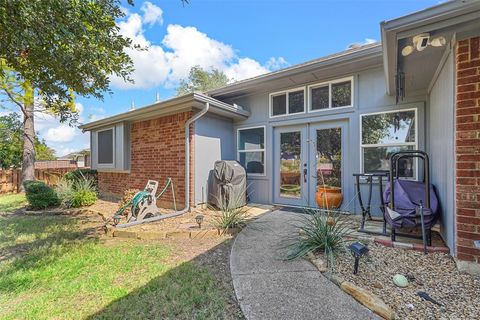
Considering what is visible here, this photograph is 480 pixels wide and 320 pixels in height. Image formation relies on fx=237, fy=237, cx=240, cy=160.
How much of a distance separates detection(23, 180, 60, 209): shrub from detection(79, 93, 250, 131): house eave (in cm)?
284

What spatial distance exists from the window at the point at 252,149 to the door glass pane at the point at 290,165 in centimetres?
59

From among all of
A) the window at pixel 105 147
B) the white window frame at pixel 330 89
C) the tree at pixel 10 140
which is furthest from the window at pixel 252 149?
the tree at pixel 10 140

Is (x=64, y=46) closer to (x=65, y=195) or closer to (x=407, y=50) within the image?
(x=407, y=50)

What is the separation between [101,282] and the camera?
277 centimetres

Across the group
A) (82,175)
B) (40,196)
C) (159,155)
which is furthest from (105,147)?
(159,155)

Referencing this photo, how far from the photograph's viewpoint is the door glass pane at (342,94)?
215 inches

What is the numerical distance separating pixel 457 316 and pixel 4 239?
22.3ft

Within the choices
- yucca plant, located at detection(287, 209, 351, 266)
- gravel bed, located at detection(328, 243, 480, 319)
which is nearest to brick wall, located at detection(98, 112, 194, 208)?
yucca plant, located at detection(287, 209, 351, 266)

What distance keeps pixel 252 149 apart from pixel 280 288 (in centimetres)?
480

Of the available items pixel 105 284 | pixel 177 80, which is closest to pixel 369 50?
pixel 105 284

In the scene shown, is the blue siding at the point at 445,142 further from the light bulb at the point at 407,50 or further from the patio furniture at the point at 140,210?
the patio furniture at the point at 140,210

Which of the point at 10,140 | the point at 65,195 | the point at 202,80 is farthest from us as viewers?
the point at 202,80

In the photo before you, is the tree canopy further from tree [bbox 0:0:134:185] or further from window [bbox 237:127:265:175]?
window [bbox 237:127:265:175]

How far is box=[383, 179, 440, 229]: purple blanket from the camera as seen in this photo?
10.7ft
